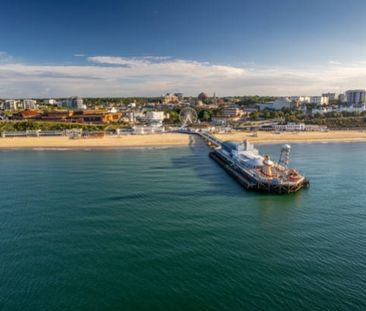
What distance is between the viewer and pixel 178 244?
19172 millimetres

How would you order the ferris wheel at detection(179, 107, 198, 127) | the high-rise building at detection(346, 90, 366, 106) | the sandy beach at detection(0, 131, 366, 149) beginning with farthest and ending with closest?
the high-rise building at detection(346, 90, 366, 106)
the ferris wheel at detection(179, 107, 198, 127)
the sandy beach at detection(0, 131, 366, 149)

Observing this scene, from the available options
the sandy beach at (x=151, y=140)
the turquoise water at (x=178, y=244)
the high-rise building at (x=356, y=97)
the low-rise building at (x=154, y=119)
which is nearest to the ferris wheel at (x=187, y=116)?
the low-rise building at (x=154, y=119)

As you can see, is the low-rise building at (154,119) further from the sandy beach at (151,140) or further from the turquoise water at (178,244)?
the turquoise water at (178,244)

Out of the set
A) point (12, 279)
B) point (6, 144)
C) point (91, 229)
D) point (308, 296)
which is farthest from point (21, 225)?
point (6, 144)

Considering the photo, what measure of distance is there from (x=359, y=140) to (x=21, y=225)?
72225mm

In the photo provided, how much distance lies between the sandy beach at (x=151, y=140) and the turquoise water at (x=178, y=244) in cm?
2927

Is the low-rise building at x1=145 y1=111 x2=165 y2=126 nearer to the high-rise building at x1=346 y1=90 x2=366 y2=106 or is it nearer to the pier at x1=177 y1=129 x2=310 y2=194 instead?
the pier at x1=177 y1=129 x2=310 y2=194

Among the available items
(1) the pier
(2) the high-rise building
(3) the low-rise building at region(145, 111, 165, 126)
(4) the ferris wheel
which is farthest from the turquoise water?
(2) the high-rise building

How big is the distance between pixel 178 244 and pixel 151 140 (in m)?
51.1

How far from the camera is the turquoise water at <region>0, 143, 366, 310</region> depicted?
46.9 feet

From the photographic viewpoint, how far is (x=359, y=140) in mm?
72812

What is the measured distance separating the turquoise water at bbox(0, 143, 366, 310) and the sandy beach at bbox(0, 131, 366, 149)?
29.3 m

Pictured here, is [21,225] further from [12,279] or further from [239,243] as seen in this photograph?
[239,243]

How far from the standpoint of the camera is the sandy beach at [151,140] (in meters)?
64.8
